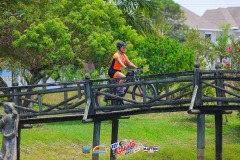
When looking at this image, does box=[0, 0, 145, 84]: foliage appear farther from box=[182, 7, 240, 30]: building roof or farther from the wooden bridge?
box=[182, 7, 240, 30]: building roof

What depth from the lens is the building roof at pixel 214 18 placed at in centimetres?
7794

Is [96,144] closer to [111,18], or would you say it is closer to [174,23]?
[111,18]

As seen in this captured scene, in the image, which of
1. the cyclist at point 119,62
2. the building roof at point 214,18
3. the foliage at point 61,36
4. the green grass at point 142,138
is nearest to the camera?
the cyclist at point 119,62

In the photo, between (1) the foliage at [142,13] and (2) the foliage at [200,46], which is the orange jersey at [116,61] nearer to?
(1) the foliage at [142,13]

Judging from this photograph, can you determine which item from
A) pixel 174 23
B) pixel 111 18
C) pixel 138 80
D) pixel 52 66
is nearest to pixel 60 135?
pixel 52 66

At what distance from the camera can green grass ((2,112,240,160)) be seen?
91.5 feet

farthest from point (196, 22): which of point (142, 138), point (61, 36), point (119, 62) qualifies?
point (119, 62)

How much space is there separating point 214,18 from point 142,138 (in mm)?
49747

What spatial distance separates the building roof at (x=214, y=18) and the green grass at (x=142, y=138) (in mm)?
40707

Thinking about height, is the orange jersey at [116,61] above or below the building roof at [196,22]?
below

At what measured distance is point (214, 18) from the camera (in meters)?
79.9

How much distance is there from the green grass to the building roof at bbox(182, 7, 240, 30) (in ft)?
134

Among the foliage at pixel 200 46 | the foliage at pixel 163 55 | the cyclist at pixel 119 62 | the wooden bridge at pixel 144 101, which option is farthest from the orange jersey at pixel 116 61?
the foliage at pixel 200 46

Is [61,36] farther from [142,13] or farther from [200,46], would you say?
[200,46]
